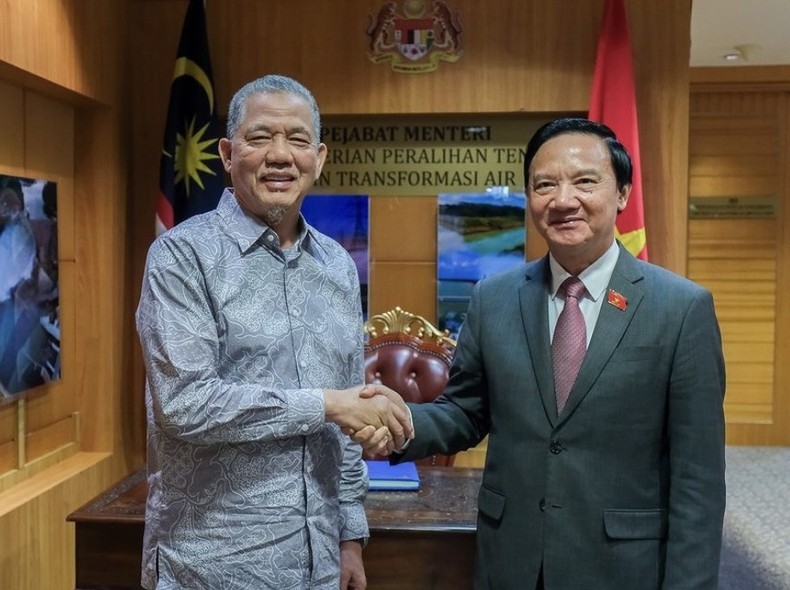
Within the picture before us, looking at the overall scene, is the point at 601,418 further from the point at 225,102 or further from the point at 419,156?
the point at 225,102

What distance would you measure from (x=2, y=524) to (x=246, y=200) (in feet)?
5.84

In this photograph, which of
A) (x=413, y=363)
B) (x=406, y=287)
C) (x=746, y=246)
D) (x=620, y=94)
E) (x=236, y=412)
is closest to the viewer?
(x=236, y=412)

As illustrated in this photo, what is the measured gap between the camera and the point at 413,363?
262 centimetres

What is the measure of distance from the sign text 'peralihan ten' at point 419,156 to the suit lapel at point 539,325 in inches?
78.6

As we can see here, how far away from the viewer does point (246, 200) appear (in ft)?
4.88

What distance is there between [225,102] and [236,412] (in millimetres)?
2481

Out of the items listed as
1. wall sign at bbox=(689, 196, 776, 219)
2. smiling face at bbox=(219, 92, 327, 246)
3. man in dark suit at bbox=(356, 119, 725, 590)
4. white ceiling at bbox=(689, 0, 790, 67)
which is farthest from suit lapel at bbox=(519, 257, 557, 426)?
wall sign at bbox=(689, 196, 776, 219)

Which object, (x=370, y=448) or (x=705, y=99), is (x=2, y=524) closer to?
(x=370, y=448)

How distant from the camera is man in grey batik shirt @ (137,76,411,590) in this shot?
1328 mm

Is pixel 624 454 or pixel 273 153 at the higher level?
pixel 273 153

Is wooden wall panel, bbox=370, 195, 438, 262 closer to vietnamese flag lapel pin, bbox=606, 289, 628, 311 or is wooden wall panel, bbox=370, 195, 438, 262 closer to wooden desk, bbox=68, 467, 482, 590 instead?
wooden desk, bbox=68, 467, 482, 590

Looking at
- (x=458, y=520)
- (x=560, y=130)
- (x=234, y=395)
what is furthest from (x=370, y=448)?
(x=560, y=130)

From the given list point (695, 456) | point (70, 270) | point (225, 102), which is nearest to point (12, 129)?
point (70, 270)

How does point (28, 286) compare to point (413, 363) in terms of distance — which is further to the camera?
point (28, 286)
